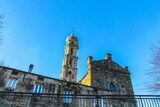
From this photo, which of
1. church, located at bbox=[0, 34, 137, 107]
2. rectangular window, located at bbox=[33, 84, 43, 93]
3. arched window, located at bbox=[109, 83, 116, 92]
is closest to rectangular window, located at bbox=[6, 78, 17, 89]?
church, located at bbox=[0, 34, 137, 107]

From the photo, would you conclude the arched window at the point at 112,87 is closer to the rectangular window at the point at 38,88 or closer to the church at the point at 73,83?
the church at the point at 73,83

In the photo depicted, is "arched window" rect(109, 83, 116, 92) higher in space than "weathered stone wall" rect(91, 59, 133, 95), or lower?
lower

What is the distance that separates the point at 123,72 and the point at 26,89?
17.1m

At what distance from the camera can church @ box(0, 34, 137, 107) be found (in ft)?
56.4

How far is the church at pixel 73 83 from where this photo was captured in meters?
17.2

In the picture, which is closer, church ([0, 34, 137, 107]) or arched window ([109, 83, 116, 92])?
church ([0, 34, 137, 107])

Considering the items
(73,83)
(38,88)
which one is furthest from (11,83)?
(73,83)

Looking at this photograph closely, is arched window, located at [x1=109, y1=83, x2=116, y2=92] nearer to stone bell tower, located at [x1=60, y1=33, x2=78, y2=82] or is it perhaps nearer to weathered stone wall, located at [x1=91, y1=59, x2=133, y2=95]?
weathered stone wall, located at [x1=91, y1=59, x2=133, y2=95]

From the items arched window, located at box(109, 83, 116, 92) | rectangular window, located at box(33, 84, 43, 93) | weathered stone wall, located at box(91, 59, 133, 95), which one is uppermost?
weathered stone wall, located at box(91, 59, 133, 95)

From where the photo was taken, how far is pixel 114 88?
26.0 m

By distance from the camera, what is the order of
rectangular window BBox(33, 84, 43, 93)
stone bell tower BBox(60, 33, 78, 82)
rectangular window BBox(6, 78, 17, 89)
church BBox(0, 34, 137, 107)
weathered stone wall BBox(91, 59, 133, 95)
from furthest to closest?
stone bell tower BBox(60, 33, 78, 82), weathered stone wall BBox(91, 59, 133, 95), rectangular window BBox(33, 84, 43, 93), rectangular window BBox(6, 78, 17, 89), church BBox(0, 34, 137, 107)

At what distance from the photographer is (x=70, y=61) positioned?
3122 cm

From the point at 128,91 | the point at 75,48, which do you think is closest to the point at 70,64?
the point at 75,48

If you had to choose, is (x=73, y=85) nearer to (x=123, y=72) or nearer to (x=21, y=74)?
(x=21, y=74)
